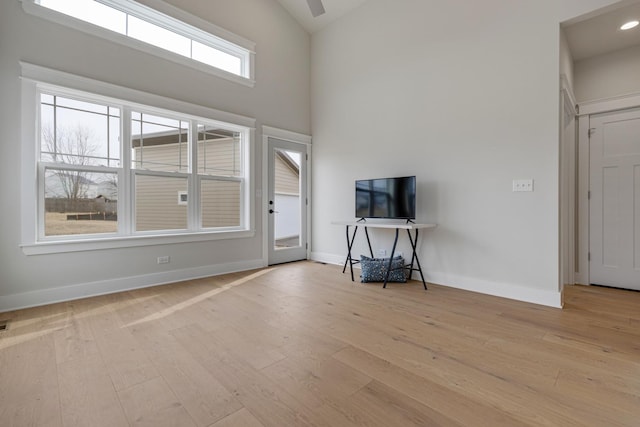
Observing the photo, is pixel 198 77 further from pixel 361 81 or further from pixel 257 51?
pixel 361 81

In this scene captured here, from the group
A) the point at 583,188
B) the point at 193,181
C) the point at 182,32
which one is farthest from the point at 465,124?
the point at 182,32

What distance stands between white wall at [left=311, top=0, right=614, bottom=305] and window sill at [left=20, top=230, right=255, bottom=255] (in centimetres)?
201

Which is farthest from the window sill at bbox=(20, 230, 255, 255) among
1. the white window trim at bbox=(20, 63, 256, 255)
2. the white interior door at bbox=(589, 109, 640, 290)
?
the white interior door at bbox=(589, 109, 640, 290)

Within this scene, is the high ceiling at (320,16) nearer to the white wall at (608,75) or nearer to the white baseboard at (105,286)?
the white wall at (608,75)

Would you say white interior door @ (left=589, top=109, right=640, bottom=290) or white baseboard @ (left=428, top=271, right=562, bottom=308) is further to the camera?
white interior door @ (left=589, top=109, right=640, bottom=290)

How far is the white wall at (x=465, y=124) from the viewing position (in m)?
3.02

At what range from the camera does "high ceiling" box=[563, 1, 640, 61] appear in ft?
9.74

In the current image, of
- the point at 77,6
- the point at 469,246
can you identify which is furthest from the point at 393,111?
the point at 77,6

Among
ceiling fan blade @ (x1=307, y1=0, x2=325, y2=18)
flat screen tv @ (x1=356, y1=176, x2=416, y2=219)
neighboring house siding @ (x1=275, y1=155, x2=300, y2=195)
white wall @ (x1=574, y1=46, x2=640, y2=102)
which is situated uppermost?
white wall @ (x1=574, y1=46, x2=640, y2=102)

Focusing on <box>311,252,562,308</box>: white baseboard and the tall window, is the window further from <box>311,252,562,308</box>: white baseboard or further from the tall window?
<box>311,252,562,308</box>: white baseboard

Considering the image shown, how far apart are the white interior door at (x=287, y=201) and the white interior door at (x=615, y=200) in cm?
416

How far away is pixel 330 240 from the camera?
512 cm

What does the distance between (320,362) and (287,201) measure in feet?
11.5

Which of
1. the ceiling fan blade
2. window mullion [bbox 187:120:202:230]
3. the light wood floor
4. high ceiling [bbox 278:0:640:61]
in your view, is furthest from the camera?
window mullion [bbox 187:120:202:230]
